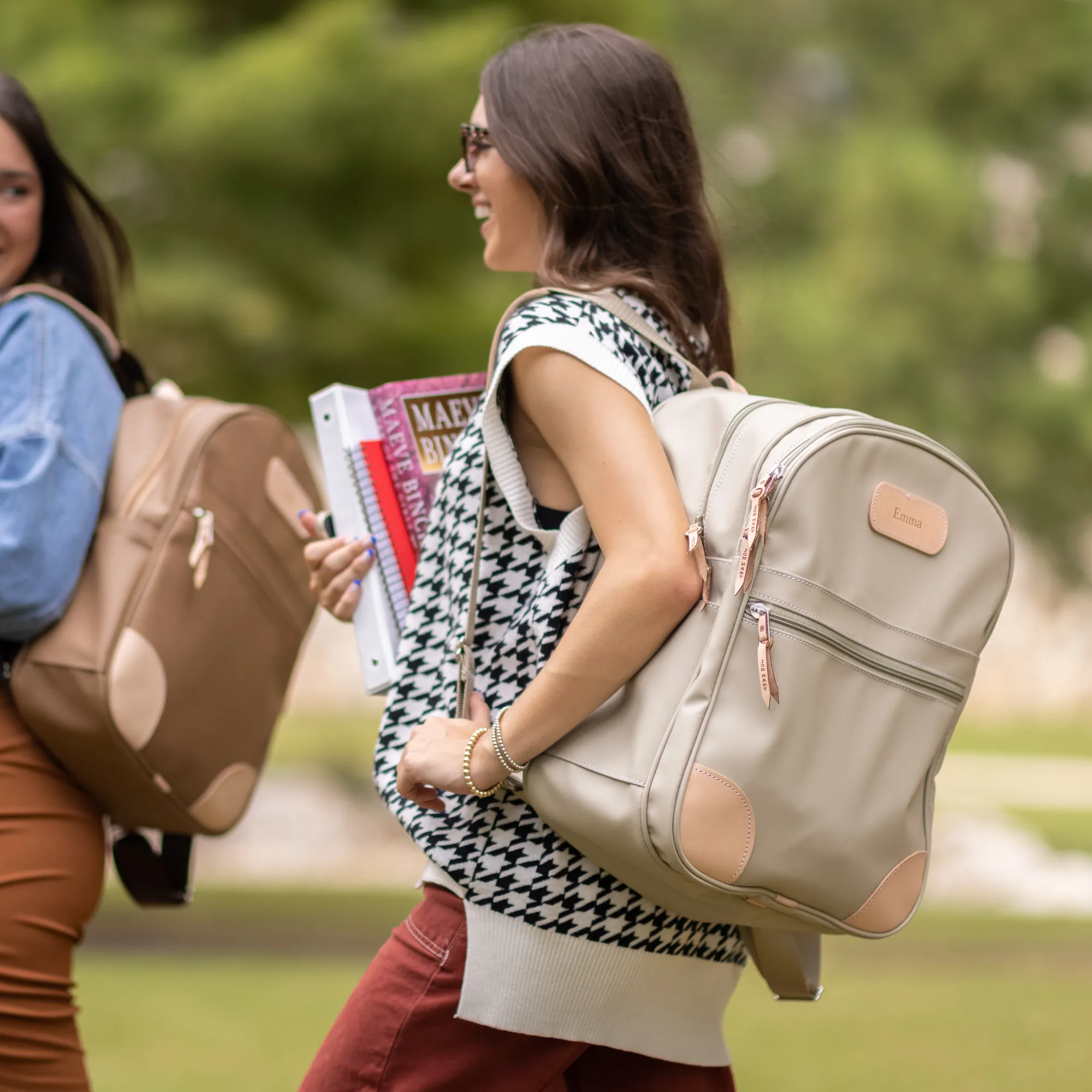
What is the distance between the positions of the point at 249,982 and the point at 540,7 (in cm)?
475

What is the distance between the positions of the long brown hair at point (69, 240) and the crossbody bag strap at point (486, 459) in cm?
95

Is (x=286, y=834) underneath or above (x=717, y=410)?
underneath

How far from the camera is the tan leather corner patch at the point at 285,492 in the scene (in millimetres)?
2342

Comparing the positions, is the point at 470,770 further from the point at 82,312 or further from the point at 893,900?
the point at 82,312

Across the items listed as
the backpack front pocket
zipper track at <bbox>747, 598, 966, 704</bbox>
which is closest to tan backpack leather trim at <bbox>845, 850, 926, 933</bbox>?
the backpack front pocket

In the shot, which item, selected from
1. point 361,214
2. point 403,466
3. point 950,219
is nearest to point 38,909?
point 403,466

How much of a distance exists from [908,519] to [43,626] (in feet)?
3.84

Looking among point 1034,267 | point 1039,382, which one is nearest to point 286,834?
point 1039,382

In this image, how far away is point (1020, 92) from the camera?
14.2 metres

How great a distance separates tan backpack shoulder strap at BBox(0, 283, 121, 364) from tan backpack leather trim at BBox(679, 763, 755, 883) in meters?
1.25

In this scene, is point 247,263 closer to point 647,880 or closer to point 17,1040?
point 17,1040

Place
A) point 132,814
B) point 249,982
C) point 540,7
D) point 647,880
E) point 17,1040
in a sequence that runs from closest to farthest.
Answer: point 647,880 < point 17,1040 < point 132,814 < point 249,982 < point 540,7

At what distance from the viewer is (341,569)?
6.28ft

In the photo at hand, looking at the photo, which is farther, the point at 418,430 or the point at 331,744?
the point at 331,744
